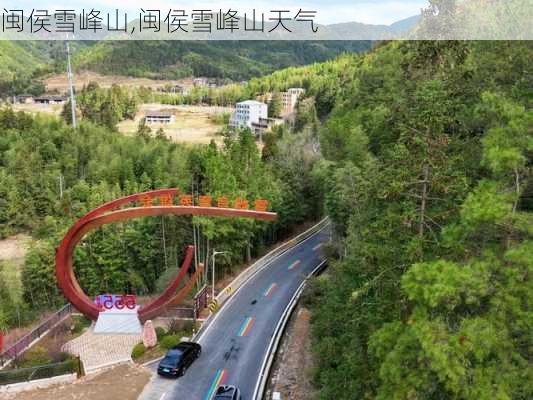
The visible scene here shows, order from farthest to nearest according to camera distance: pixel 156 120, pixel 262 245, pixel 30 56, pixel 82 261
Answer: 1. pixel 30 56
2. pixel 156 120
3. pixel 262 245
4. pixel 82 261

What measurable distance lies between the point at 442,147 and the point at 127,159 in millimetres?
32855

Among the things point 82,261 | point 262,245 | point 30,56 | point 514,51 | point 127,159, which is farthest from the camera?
point 30,56

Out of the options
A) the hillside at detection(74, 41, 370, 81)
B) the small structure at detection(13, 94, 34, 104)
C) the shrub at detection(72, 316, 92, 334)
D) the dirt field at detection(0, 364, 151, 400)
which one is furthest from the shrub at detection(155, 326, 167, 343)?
the hillside at detection(74, 41, 370, 81)

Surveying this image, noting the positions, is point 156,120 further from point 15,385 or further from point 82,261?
point 15,385

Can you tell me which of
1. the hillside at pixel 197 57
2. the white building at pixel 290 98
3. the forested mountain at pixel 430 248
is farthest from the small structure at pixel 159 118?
the forested mountain at pixel 430 248

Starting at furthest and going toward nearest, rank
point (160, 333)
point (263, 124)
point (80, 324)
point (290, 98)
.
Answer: point (290, 98)
point (263, 124)
point (80, 324)
point (160, 333)

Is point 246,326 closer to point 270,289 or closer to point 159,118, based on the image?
point 270,289

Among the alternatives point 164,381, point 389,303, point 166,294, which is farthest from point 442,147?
point 166,294

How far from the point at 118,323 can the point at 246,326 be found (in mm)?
5401

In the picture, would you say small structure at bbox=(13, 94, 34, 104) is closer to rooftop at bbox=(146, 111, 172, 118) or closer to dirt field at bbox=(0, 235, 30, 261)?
rooftop at bbox=(146, 111, 172, 118)

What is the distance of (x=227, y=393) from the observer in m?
14.4

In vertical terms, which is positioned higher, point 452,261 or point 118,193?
point 452,261

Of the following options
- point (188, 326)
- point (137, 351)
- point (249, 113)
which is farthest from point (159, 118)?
point (137, 351)

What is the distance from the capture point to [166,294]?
19859 mm
